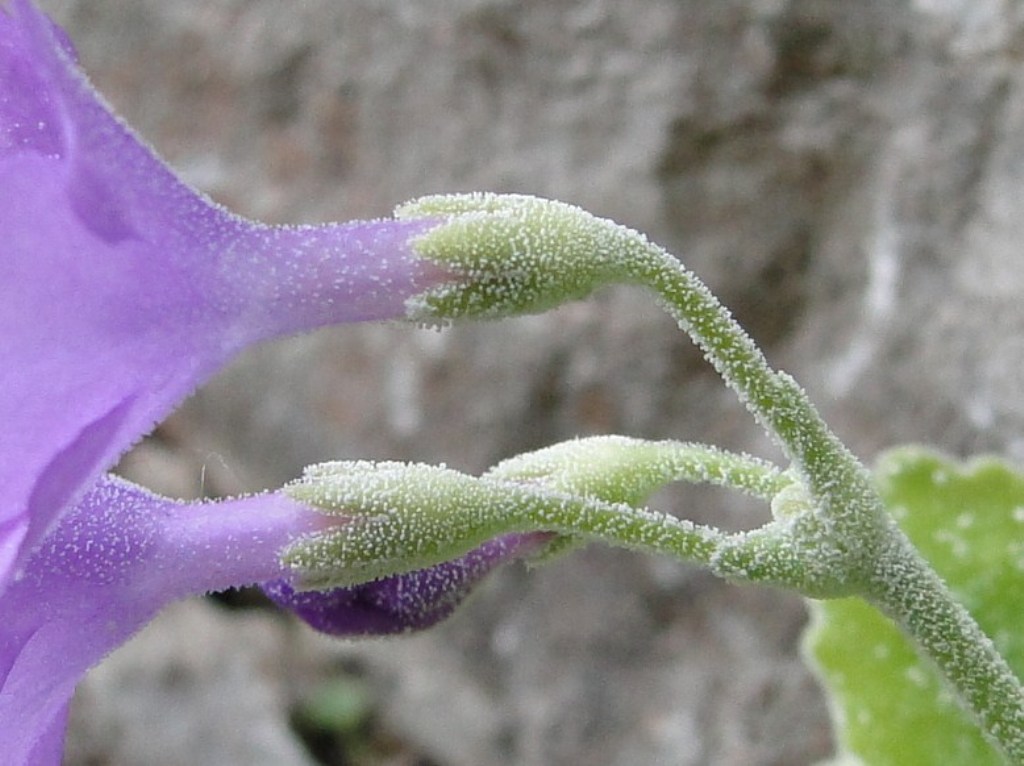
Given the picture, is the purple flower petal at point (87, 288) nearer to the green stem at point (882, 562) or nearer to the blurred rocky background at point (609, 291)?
the green stem at point (882, 562)

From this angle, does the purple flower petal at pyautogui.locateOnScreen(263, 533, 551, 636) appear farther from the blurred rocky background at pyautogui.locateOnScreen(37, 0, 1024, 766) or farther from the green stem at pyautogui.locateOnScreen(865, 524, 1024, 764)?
the blurred rocky background at pyautogui.locateOnScreen(37, 0, 1024, 766)

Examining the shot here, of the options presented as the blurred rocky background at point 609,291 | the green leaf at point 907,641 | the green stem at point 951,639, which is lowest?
the green stem at point 951,639

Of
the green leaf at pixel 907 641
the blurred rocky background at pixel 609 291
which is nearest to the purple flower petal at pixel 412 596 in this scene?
the green leaf at pixel 907 641

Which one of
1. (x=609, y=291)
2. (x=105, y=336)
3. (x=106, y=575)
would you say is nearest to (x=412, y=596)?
(x=106, y=575)

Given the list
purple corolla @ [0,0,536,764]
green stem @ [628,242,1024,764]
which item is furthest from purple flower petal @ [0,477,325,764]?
green stem @ [628,242,1024,764]

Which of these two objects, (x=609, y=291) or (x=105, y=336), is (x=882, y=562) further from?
(x=609, y=291)

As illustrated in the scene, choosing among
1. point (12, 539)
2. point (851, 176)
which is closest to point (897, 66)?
point (851, 176)
